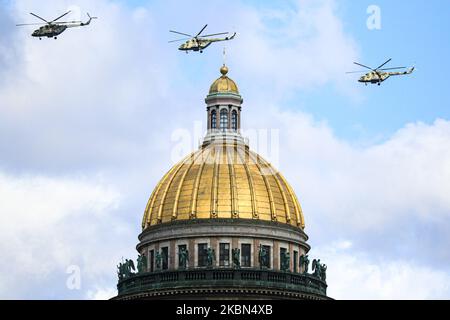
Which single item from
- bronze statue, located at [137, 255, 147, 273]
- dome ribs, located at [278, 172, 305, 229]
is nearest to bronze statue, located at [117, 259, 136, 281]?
bronze statue, located at [137, 255, 147, 273]

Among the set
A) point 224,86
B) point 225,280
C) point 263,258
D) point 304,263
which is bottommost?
point 225,280

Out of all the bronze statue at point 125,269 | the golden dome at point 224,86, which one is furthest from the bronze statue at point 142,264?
the golden dome at point 224,86

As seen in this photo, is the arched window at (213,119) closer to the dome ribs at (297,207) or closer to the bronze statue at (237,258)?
the dome ribs at (297,207)

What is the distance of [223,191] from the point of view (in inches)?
6880

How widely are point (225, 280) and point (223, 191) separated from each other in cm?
941

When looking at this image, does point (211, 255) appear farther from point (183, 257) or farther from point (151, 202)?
point (151, 202)

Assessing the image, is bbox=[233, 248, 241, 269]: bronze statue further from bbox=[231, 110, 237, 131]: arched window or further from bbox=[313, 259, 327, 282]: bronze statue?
bbox=[231, 110, 237, 131]: arched window

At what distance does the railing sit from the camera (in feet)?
554

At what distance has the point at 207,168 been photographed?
176875mm

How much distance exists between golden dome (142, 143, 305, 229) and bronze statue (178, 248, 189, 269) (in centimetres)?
321

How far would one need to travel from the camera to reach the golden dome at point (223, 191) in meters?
175

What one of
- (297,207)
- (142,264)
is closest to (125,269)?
(142,264)

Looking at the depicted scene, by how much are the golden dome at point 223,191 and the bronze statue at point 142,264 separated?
307 cm
